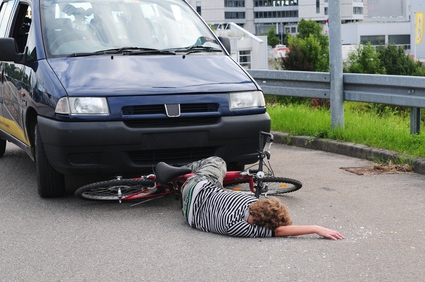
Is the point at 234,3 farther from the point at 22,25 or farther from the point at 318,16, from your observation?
the point at 22,25

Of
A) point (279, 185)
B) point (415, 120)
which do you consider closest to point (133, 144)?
point (279, 185)

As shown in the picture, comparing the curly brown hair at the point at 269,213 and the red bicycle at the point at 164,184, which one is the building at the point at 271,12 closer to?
the red bicycle at the point at 164,184

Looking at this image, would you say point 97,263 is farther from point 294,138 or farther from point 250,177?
point 294,138

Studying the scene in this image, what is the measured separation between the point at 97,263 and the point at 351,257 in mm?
1603

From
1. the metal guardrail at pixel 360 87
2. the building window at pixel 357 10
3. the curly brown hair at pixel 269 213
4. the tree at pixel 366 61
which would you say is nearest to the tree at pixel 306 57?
the tree at pixel 366 61

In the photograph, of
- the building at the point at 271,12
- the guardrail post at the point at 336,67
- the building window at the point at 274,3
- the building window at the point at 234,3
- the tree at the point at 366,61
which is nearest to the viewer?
the guardrail post at the point at 336,67

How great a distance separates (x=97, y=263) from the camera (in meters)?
5.57

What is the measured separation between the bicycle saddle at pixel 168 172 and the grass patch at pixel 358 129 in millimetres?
3286

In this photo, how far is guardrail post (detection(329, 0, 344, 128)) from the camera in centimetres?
1110

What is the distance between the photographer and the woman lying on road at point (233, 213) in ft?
19.7

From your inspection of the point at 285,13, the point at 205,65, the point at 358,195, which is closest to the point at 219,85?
the point at 205,65

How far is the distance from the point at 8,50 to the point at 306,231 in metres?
3.73

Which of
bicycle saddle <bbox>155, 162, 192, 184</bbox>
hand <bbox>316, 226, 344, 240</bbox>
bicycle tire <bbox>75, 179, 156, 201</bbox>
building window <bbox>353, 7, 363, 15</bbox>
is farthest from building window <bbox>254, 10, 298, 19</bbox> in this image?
hand <bbox>316, 226, 344, 240</bbox>

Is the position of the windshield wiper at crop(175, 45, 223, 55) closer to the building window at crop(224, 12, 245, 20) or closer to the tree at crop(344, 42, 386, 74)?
the tree at crop(344, 42, 386, 74)
